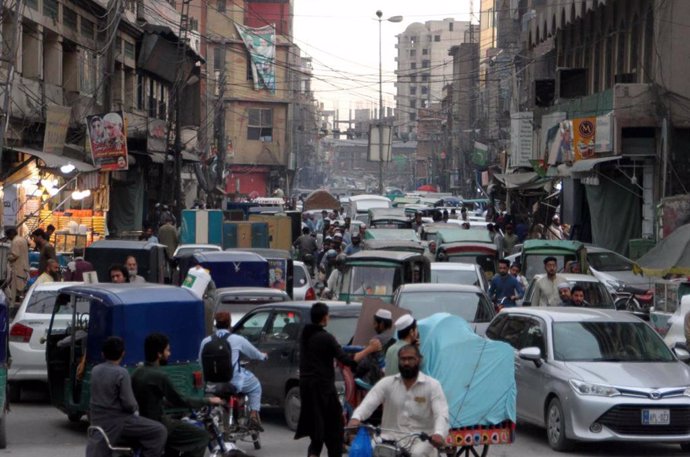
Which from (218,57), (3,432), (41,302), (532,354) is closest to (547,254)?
(41,302)

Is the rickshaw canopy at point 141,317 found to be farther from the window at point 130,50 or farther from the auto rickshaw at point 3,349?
the window at point 130,50

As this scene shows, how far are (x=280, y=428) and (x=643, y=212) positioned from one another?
20.9 meters

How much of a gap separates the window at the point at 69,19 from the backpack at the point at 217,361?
80.8 ft

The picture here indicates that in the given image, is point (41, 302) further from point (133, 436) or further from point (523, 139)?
point (523, 139)

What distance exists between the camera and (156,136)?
151 feet

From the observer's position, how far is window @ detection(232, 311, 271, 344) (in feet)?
53.5

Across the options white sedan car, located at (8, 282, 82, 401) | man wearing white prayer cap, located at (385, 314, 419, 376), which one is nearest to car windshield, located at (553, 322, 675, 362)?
man wearing white prayer cap, located at (385, 314, 419, 376)

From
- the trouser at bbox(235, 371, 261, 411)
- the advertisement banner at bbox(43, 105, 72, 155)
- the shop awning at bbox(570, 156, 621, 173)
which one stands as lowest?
the trouser at bbox(235, 371, 261, 411)

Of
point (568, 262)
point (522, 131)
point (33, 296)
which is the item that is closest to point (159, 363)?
point (33, 296)

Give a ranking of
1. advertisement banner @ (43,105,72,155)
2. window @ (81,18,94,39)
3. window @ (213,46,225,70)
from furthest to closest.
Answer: window @ (213,46,225,70) → window @ (81,18,94,39) → advertisement banner @ (43,105,72,155)

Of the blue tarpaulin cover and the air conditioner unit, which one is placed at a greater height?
the air conditioner unit

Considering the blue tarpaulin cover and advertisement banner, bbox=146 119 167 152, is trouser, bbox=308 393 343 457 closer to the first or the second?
the blue tarpaulin cover

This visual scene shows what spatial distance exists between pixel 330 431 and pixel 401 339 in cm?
122

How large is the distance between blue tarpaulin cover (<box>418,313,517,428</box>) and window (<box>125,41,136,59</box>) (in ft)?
116
